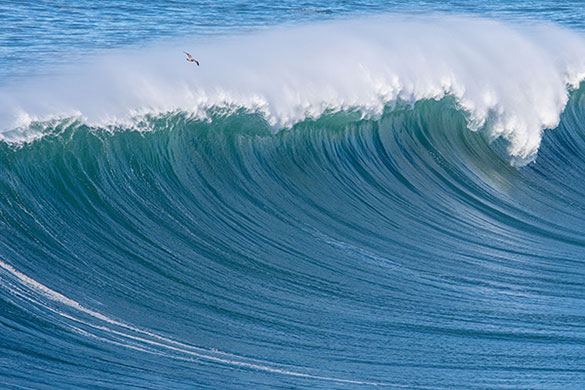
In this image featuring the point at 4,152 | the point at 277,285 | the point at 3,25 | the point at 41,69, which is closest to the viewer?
the point at 277,285

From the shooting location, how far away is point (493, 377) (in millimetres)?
6895

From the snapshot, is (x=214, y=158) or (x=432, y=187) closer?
(x=214, y=158)

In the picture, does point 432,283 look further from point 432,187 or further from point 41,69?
point 41,69

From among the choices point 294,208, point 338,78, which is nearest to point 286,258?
point 294,208

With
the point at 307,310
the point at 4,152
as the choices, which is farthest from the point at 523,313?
the point at 4,152

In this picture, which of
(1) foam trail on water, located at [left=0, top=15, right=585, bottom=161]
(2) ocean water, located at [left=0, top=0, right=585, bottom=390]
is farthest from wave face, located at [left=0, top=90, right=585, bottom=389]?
(1) foam trail on water, located at [left=0, top=15, right=585, bottom=161]

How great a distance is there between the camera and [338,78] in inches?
500

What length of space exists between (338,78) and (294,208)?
9.59 feet

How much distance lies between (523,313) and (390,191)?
383cm

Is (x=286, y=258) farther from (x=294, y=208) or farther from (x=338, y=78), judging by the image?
(x=338, y=78)

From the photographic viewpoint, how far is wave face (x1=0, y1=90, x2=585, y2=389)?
22.3ft

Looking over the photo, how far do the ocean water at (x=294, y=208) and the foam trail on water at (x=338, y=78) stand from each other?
4cm

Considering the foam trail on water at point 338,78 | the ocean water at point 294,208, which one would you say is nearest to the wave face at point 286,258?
the ocean water at point 294,208

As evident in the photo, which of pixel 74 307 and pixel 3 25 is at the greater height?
pixel 3 25
